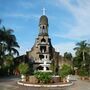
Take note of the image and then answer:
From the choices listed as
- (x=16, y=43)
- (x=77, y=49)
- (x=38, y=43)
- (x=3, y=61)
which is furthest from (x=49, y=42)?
(x=3, y=61)

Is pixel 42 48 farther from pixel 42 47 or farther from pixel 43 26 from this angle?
pixel 43 26

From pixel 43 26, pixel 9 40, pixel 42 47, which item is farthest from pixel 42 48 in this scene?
pixel 9 40

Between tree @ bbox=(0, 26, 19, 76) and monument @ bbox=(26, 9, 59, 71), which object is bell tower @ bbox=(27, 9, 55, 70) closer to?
monument @ bbox=(26, 9, 59, 71)

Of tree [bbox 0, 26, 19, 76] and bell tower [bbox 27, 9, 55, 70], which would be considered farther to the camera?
bell tower [bbox 27, 9, 55, 70]

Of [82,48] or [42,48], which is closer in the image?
[82,48]

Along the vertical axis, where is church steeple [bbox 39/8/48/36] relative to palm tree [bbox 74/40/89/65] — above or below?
above

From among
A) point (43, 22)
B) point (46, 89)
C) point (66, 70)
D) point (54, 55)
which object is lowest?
point (46, 89)

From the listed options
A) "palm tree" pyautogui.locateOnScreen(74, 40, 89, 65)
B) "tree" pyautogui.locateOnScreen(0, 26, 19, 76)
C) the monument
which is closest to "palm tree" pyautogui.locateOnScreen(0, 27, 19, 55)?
"tree" pyautogui.locateOnScreen(0, 26, 19, 76)

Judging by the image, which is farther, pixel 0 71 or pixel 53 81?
pixel 0 71

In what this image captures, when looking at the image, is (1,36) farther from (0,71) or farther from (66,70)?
(66,70)

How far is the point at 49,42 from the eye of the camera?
→ 222 feet

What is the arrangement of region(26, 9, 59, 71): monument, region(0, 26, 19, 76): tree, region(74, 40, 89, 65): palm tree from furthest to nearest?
1. region(26, 9, 59, 71): monument
2. region(74, 40, 89, 65): palm tree
3. region(0, 26, 19, 76): tree

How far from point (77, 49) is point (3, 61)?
17843mm

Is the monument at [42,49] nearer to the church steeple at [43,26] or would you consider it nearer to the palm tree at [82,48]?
the church steeple at [43,26]
